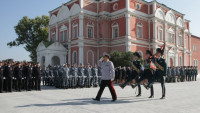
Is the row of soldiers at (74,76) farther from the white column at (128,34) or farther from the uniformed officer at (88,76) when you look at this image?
the white column at (128,34)

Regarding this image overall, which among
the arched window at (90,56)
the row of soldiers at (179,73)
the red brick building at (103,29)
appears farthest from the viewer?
the arched window at (90,56)

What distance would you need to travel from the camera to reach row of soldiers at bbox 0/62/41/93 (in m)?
11.8

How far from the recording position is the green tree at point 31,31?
4323 centimetres

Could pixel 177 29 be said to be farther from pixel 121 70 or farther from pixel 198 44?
pixel 121 70

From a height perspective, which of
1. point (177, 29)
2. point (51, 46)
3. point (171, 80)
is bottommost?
point (171, 80)

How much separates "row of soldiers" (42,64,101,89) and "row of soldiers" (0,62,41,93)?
2022 millimetres

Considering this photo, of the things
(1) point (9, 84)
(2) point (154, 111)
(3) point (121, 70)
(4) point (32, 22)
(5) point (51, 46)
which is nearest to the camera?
(2) point (154, 111)

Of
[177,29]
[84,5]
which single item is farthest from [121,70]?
[177,29]

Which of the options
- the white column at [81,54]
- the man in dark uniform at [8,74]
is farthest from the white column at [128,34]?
the man in dark uniform at [8,74]

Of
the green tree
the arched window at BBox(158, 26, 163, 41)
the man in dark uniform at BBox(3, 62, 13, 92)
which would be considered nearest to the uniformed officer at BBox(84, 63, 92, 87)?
the man in dark uniform at BBox(3, 62, 13, 92)

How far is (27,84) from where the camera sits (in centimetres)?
1248

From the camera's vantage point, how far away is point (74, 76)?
47.8 ft

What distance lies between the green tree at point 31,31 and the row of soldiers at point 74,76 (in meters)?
29.1

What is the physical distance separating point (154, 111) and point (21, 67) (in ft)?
30.5
